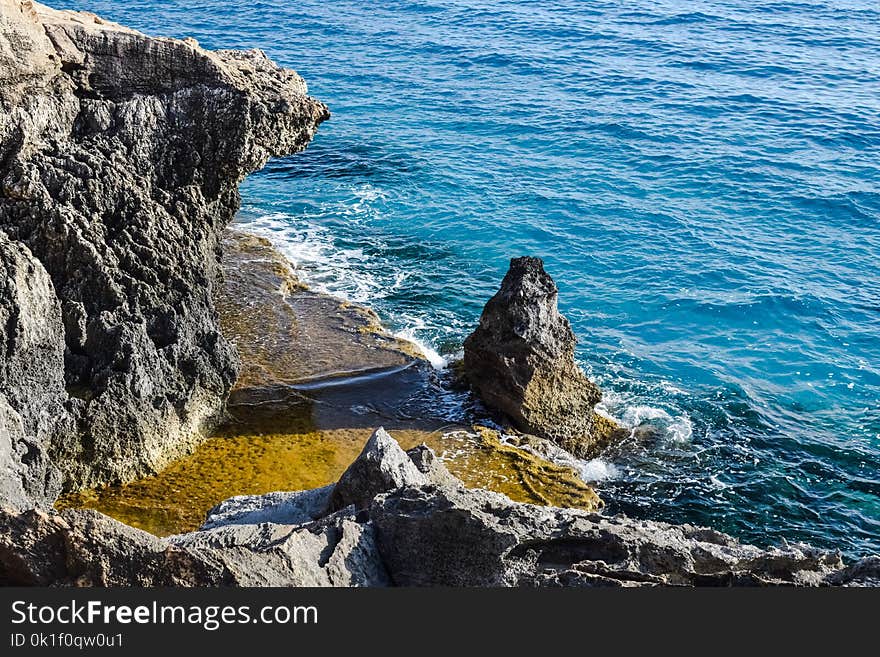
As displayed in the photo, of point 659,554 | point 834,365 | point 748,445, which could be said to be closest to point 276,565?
point 659,554

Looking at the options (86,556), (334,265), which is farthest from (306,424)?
(86,556)

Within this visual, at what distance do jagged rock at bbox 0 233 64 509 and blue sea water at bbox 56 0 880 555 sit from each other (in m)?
9.33

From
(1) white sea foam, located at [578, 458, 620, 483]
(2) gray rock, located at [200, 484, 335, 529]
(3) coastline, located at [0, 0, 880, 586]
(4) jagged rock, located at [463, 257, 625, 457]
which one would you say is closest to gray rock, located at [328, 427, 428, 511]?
(3) coastline, located at [0, 0, 880, 586]

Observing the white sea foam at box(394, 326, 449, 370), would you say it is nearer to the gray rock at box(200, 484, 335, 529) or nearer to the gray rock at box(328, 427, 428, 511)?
the gray rock at box(200, 484, 335, 529)

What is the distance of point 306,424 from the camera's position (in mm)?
17344

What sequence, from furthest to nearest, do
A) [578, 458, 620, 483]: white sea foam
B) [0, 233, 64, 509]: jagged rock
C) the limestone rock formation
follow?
[578, 458, 620, 483]: white sea foam < [0, 233, 64, 509]: jagged rock < the limestone rock formation

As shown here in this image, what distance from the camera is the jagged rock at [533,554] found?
8.80 metres

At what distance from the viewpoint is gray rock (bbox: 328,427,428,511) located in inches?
413

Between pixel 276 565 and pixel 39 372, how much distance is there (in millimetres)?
7333

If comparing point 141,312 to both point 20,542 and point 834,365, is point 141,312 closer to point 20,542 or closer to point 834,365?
point 20,542

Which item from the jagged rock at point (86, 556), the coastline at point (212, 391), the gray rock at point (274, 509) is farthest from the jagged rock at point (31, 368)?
the jagged rock at point (86, 556)

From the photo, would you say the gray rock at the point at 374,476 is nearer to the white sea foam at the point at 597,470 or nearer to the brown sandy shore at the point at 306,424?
the brown sandy shore at the point at 306,424

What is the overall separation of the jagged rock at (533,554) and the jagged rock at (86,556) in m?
2.05

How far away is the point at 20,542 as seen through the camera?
7949 millimetres
